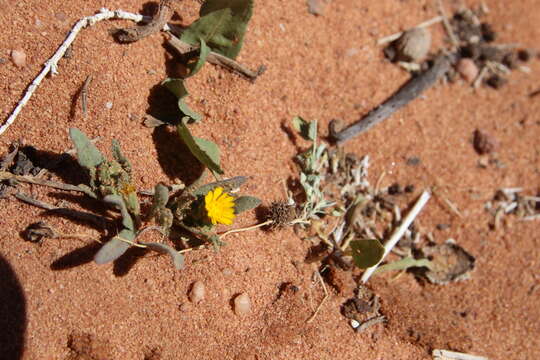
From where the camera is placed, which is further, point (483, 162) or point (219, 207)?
point (483, 162)

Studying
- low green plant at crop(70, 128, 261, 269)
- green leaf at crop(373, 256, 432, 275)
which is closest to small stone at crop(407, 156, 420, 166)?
green leaf at crop(373, 256, 432, 275)

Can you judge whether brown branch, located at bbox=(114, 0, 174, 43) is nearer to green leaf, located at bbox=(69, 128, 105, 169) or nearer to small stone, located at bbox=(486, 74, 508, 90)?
green leaf, located at bbox=(69, 128, 105, 169)

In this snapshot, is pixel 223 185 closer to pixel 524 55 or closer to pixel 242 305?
pixel 242 305

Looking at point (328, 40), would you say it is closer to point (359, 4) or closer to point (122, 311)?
point (359, 4)

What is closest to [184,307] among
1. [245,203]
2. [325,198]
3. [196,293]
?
[196,293]

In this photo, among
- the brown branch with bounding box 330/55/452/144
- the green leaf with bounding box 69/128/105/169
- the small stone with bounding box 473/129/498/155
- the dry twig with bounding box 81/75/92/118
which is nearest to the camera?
the green leaf with bounding box 69/128/105/169

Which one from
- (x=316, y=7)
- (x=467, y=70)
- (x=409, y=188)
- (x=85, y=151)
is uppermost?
(x=316, y=7)
